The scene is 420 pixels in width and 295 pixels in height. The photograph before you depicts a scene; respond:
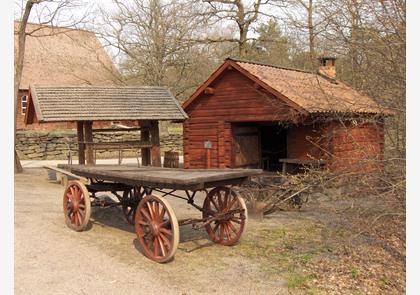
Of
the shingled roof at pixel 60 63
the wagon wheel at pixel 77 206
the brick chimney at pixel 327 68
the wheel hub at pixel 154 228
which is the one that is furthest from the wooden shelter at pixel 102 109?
the shingled roof at pixel 60 63

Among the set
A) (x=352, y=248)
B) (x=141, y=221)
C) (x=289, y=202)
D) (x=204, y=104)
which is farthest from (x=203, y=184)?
(x=204, y=104)

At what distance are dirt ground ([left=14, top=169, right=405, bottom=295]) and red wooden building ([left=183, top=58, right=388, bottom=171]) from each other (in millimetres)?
3706

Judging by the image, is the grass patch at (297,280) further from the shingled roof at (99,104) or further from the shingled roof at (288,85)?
the shingled roof at (99,104)

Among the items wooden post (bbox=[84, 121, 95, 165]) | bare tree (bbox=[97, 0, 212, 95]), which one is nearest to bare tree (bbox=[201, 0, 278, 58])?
bare tree (bbox=[97, 0, 212, 95])

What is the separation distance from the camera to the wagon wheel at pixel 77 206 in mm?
8367

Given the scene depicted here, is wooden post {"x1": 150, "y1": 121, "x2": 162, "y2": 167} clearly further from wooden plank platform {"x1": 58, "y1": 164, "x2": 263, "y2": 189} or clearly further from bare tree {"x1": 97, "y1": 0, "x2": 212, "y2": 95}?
bare tree {"x1": 97, "y1": 0, "x2": 212, "y2": 95}

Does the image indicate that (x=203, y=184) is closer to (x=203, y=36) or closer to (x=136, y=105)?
(x=136, y=105)

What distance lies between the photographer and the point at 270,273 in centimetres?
656

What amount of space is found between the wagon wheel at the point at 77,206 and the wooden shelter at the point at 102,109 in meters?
2.21

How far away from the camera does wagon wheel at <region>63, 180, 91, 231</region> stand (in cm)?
837

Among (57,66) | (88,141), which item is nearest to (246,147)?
(88,141)

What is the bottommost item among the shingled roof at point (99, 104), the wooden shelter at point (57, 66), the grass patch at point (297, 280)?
the grass patch at point (297, 280)

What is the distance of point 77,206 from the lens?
865 cm

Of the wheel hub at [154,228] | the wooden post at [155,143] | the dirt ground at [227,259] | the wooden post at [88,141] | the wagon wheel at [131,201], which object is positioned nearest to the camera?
the dirt ground at [227,259]
